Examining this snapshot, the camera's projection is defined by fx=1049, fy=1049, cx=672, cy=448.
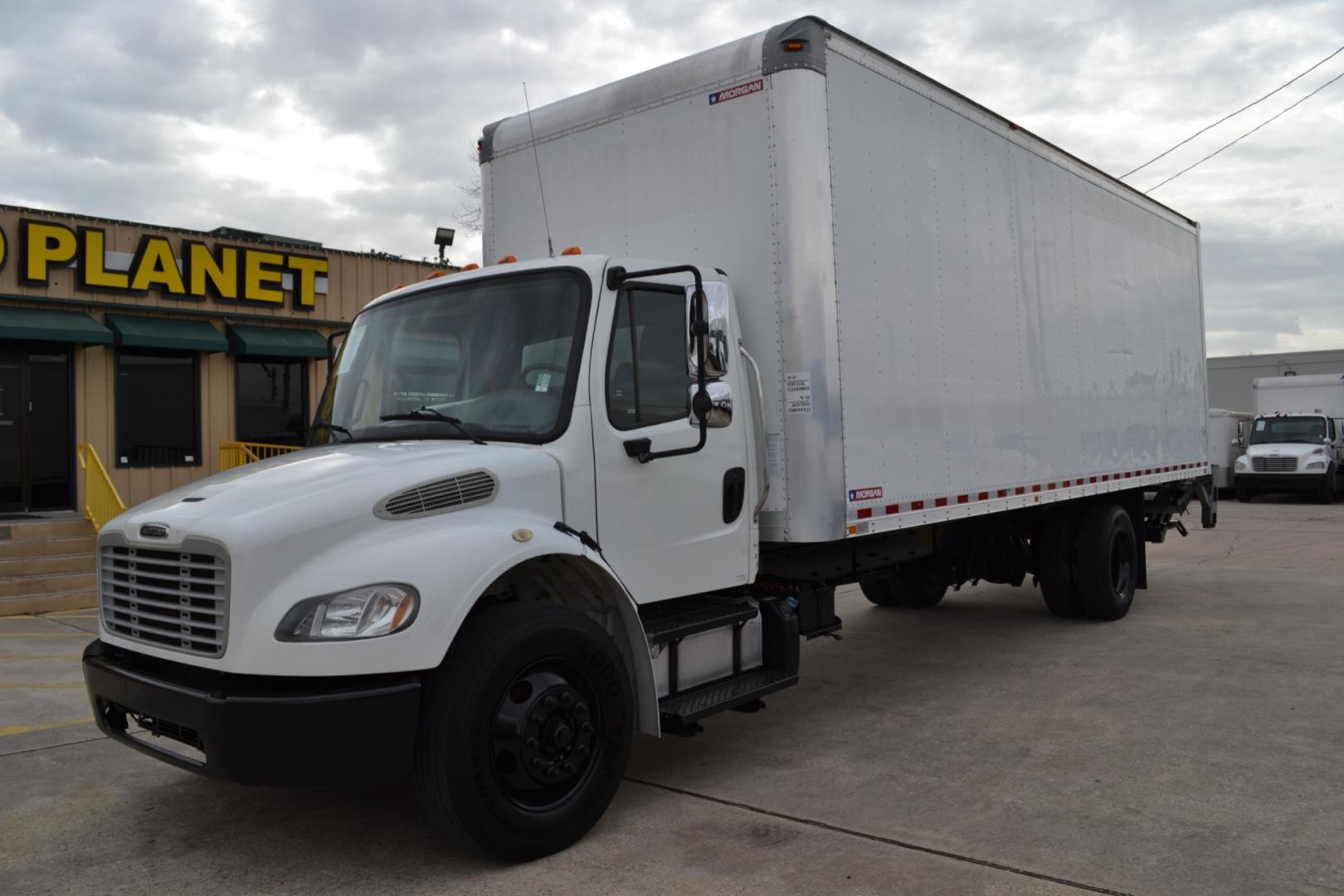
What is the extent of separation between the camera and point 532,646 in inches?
163

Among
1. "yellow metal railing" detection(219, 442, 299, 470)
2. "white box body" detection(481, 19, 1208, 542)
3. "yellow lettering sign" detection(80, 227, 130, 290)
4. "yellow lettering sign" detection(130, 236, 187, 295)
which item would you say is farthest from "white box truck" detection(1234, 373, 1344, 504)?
"yellow lettering sign" detection(80, 227, 130, 290)

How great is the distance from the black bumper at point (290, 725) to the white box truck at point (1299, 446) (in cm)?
2810

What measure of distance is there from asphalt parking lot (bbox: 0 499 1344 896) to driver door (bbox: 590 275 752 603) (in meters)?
1.14

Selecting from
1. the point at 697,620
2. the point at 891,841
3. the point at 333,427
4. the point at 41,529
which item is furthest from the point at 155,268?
the point at 891,841

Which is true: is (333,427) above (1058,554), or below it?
above

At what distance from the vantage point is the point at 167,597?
4051 mm

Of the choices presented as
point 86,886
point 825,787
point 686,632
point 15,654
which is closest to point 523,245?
point 686,632

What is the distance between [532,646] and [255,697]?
1.03 metres

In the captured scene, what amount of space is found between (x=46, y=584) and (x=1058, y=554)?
11.1m

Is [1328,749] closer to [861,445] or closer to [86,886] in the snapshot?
[861,445]

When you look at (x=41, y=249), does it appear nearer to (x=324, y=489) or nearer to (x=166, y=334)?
(x=166, y=334)

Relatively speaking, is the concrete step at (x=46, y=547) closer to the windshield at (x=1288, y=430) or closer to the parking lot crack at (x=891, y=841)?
the parking lot crack at (x=891, y=841)

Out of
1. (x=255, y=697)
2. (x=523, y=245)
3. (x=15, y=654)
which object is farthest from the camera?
(x=15, y=654)

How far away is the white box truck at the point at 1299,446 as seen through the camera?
26406 mm
